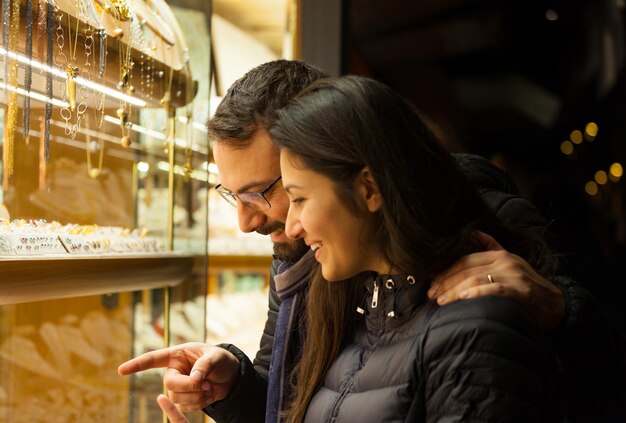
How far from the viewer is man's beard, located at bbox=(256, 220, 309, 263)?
163 centimetres

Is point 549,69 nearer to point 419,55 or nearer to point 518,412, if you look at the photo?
point 419,55

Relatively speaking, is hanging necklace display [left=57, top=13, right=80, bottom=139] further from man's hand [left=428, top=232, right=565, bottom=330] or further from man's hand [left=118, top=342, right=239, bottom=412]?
man's hand [left=428, top=232, right=565, bottom=330]

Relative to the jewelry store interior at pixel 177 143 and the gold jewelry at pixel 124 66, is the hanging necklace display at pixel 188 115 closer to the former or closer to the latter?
the jewelry store interior at pixel 177 143

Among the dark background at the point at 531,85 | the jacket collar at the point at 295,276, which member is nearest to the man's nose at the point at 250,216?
the jacket collar at the point at 295,276

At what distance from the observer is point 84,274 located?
185 centimetres

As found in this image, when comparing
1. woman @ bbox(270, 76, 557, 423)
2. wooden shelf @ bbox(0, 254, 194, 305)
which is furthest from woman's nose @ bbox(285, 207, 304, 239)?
wooden shelf @ bbox(0, 254, 194, 305)

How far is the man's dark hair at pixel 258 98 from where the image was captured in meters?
1.58

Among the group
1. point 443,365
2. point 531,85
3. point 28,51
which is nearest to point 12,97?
point 28,51

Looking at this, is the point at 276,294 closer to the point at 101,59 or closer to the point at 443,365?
the point at 101,59

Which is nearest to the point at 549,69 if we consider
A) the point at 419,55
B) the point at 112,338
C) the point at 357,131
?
the point at 419,55

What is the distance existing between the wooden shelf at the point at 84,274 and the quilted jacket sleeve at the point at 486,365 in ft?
2.76

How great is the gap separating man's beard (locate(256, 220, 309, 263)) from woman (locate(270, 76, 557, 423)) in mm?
344

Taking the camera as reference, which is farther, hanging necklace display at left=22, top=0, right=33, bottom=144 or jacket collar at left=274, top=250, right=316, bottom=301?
jacket collar at left=274, top=250, right=316, bottom=301

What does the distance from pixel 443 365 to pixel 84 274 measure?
1051 millimetres
